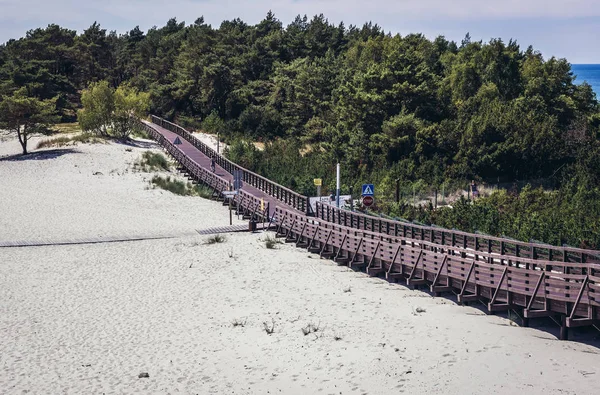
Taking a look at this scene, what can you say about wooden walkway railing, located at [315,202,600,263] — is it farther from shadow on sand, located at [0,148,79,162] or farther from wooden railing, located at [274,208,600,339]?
shadow on sand, located at [0,148,79,162]

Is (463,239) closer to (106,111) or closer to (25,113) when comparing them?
(25,113)

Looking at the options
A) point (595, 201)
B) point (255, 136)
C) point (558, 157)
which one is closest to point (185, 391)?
point (595, 201)

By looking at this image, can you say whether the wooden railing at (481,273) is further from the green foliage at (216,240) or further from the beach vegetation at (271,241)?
the green foliage at (216,240)

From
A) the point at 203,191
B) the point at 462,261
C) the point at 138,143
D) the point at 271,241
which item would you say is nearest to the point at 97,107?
the point at 138,143

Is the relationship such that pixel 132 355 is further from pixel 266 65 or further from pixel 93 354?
pixel 266 65

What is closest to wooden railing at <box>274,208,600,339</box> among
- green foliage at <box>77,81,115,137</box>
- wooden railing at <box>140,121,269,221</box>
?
wooden railing at <box>140,121,269,221</box>

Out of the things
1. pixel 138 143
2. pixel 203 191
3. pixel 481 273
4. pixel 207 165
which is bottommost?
pixel 203 191
